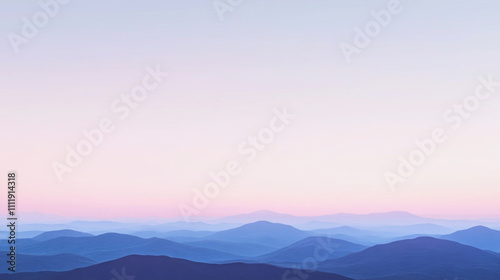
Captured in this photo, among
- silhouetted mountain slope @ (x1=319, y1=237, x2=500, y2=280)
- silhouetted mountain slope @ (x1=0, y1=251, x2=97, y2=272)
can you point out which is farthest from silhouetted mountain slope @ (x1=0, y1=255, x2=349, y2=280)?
silhouetted mountain slope @ (x1=0, y1=251, x2=97, y2=272)

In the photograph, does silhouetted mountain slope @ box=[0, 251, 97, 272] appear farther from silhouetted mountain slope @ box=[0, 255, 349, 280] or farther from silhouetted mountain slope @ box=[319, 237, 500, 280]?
silhouetted mountain slope @ box=[319, 237, 500, 280]

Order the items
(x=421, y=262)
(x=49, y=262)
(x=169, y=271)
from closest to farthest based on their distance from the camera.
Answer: (x=169, y=271) < (x=421, y=262) < (x=49, y=262)

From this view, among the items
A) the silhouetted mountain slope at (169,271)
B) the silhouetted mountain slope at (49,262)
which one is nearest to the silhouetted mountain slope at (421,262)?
the silhouetted mountain slope at (169,271)

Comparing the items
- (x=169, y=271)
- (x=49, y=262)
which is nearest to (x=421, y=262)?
(x=169, y=271)

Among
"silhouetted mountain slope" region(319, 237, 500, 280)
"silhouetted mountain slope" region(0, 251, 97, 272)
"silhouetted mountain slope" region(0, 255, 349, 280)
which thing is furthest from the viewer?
"silhouetted mountain slope" region(0, 251, 97, 272)

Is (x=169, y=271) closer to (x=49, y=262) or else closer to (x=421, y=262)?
(x=49, y=262)

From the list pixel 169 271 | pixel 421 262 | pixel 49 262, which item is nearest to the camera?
pixel 169 271

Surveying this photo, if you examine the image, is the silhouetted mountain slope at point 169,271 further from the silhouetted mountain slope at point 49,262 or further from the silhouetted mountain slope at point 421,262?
the silhouetted mountain slope at point 49,262
